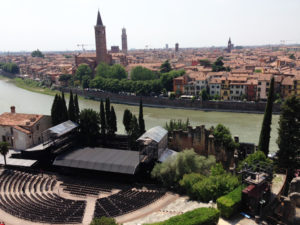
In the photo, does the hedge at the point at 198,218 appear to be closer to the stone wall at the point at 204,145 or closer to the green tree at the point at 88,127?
the stone wall at the point at 204,145

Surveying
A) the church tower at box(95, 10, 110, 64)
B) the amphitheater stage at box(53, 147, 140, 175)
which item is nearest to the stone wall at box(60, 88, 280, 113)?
the church tower at box(95, 10, 110, 64)

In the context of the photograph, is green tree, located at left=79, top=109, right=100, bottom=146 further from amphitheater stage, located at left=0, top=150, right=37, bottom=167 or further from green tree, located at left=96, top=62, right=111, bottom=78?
green tree, located at left=96, top=62, right=111, bottom=78

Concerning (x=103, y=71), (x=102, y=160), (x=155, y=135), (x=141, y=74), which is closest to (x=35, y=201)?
(x=102, y=160)

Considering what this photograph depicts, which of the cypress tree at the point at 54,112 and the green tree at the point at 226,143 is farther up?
the cypress tree at the point at 54,112

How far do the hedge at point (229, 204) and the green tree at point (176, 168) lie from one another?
5.37m

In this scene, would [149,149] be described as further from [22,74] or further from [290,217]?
[22,74]

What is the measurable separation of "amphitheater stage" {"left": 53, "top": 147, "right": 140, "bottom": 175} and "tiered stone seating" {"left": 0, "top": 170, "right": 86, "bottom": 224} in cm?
215

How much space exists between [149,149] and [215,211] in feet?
34.4

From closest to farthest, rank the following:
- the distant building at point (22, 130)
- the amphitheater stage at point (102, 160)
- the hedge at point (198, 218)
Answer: the hedge at point (198, 218) → the amphitheater stage at point (102, 160) → the distant building at point (22, 130)

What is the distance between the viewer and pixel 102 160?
2473 centimetres

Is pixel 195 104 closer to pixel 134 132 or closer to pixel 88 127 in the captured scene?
pixel 134 132

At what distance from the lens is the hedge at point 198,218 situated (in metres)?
14.3

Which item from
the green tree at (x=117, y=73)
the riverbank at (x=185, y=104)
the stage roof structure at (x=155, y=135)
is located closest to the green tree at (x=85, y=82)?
the riverbank at (x=185, y=104)

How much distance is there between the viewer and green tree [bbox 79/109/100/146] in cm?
3052
